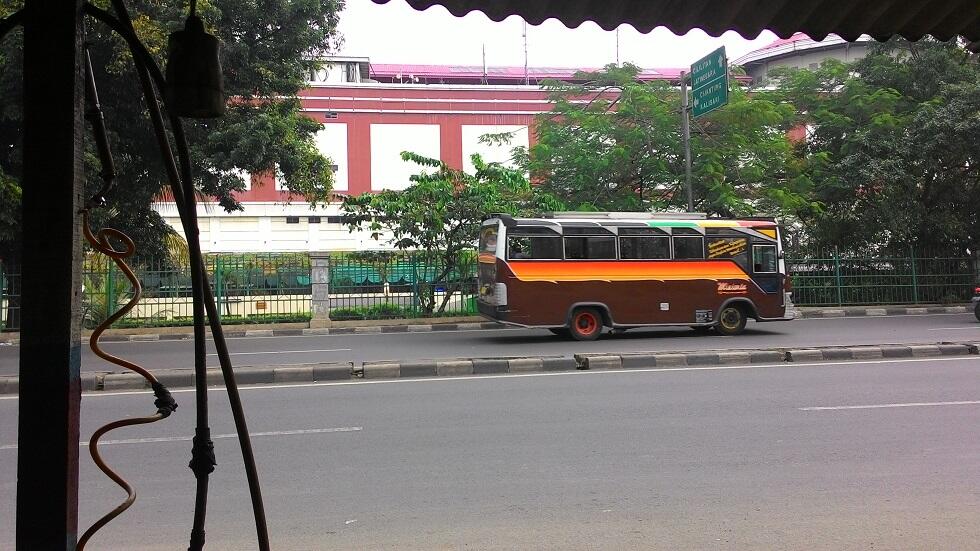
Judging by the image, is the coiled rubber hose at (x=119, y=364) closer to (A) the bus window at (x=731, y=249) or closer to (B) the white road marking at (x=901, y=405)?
(B) the white road marking at (x=901, y=405)

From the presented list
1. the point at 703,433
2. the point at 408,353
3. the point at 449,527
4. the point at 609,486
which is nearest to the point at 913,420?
the point at 703,433

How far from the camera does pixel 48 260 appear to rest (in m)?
1.84

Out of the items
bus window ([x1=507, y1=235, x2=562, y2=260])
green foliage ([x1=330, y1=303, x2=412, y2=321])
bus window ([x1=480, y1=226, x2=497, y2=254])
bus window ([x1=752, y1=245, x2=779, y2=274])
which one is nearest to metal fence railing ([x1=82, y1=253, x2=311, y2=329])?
green foliage ([x1=330, y1=303, x2=412, y2=321])

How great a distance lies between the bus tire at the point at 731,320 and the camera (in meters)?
15.3

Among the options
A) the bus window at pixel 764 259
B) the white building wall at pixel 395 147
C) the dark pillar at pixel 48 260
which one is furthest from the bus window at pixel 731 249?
the white building wall at pixel 395 147

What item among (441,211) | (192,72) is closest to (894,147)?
(441,211)

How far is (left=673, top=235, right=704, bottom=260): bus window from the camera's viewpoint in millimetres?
14930

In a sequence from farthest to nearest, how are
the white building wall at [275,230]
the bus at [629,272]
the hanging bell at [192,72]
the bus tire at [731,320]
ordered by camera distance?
the white building wall at [275,230] → the bus tire at [731,320] → the bus at [629,272] → the hanging bell at [192,72]

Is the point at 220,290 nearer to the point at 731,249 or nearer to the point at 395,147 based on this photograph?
the point at 731,249

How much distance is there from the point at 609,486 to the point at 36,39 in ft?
13.1

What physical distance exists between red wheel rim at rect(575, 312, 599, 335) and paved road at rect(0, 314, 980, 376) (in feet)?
1.13

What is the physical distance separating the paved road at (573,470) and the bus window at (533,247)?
5818 millimetres

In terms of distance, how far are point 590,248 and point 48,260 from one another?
512 inches

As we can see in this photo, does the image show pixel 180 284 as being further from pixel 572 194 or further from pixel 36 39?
pixel 36 39
